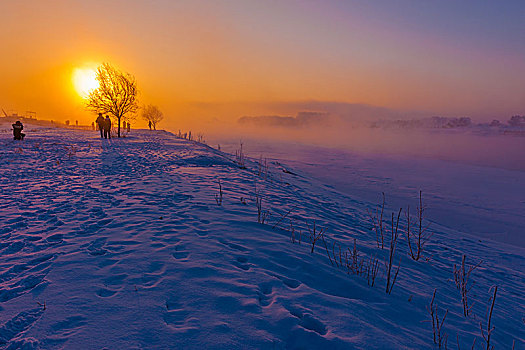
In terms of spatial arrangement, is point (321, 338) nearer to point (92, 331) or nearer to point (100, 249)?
point (92, 331)

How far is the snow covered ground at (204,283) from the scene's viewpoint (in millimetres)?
2711

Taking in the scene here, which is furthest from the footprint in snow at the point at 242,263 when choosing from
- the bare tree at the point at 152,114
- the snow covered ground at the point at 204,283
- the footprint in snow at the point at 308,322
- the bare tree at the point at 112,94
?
the bare tree at the point at 152,114

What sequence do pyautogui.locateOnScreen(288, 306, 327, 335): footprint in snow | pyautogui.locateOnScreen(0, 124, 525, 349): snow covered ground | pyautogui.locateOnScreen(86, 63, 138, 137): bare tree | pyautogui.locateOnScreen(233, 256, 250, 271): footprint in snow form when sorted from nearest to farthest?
pyautogui.locateOnScreen(0, 124, 525, 349): snow covered ground < pyautogui.locateOnScreen(288, 306, 327, 335): footprint in snow < pyautogui.locateOnScreen(233, 256, 250, 271): footprint in snow < pyautogui.locateOnScreen(86, 63, 138, 137): bare tree

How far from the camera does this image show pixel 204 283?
3.54 m

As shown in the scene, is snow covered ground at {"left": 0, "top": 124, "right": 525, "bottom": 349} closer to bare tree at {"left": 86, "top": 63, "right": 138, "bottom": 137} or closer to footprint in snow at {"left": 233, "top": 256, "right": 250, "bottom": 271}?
footprint in snow at {"left": 233, "top": 256, "right": 250, "bottom": 271}

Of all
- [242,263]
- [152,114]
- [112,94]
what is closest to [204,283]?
[242,263]

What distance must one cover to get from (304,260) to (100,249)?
3.41m

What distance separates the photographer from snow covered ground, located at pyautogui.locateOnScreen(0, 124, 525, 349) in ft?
8.89

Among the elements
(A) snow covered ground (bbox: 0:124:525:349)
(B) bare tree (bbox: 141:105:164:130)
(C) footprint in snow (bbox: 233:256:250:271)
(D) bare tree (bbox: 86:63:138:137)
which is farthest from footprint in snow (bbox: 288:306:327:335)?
(B) bare tree (bbox: 141:105:164:130)

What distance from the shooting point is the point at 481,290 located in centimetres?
530

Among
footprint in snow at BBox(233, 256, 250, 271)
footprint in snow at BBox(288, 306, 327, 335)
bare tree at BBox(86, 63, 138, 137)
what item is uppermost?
bare tree at BBox(86, 63, 138, 137)

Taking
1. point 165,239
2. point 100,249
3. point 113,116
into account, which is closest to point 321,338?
point 165,239

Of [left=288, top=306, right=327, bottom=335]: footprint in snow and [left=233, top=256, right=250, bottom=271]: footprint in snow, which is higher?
[left=233, top=256, right=250, bottom=271]: footprint in snow

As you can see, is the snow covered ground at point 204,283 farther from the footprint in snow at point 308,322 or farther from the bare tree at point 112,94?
the bare tree at point 112,94
